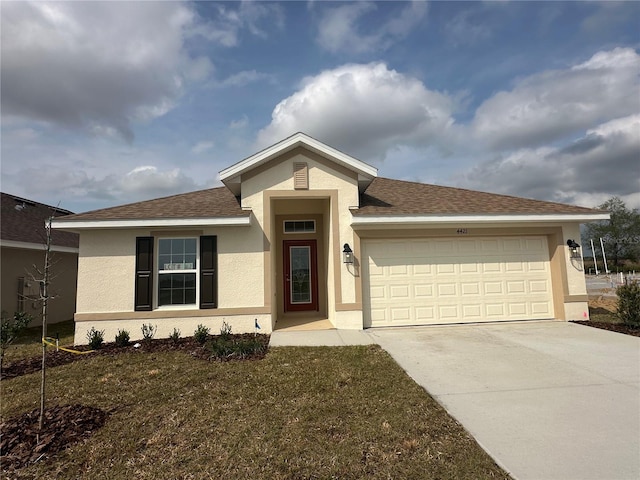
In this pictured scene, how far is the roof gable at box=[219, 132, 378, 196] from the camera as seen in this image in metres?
8.68

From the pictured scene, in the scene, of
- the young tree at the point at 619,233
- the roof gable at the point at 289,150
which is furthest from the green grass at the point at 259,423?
the young tree at the point at 619,233

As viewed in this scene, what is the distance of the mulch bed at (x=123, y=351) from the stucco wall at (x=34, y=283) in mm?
3099

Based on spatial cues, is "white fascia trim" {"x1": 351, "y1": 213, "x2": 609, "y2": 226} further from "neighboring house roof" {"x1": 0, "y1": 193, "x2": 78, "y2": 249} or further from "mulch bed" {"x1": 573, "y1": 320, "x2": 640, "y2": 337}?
"neighboring house roof" {"x1": 0, "y1": 193, "x2": 78, "y2": 249}

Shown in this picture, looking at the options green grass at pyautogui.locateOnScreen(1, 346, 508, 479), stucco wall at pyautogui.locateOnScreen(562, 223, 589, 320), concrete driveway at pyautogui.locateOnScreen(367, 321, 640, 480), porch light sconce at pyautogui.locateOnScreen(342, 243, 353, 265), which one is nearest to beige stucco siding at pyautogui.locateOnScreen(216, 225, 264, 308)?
porch light sconce at pyautogui.locateOnScreen(342, 243, 353, 265)

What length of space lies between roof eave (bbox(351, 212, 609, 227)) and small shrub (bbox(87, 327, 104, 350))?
670cm

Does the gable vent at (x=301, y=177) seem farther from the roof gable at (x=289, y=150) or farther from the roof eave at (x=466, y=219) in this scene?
the roof eave at (x=466, y=219)

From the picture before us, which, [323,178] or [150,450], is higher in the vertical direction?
[323,178]

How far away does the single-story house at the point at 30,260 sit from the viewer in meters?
10.9

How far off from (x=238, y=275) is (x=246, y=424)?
499cm

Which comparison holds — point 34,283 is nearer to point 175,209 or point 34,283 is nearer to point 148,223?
point 148,223

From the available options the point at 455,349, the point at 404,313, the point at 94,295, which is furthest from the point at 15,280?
the point at 455,349

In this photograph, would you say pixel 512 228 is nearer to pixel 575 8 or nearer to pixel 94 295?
Answer: pixel 575 8

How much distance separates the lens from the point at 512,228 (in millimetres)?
9430

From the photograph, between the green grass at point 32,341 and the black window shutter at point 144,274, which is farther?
the black window shutter at point 144,274
